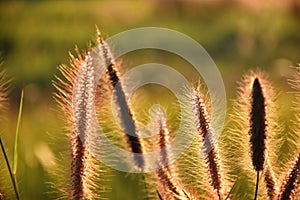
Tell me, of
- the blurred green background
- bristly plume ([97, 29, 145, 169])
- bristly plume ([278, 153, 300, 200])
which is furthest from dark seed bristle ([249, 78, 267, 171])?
the blurred green background

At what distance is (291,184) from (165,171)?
18 centimetres

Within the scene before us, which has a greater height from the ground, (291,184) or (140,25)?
(140,25)

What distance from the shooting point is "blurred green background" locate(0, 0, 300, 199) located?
5.98 m

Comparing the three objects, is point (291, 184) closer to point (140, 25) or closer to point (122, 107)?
point (122, 107)

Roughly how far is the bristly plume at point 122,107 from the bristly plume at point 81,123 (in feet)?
0.08

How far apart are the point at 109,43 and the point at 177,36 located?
6445mm

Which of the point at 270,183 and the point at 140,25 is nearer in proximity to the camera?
the point at 270,183

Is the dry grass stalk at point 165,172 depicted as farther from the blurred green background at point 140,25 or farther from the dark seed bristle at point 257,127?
the blurred green background at point 140,25

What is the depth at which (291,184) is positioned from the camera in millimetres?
1015

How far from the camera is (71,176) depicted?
1.06 m

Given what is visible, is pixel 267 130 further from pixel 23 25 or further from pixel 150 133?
pixel 23 25

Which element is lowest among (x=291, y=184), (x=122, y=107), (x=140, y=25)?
(x=291, y=184)

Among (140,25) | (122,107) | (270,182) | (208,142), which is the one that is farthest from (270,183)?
(140,25)

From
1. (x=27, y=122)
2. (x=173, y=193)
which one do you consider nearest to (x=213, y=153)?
(x=173, y=193)
